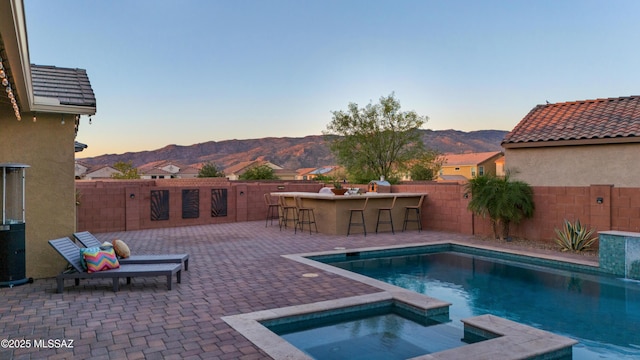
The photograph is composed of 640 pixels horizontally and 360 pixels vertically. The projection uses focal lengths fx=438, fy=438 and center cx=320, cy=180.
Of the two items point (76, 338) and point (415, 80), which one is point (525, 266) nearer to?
point (76, 338)

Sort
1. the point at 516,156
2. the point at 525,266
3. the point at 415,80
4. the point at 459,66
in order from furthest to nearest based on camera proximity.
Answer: the point at 415,80 < the point at 459,66 < the point at 516,156 < the point at 525,266

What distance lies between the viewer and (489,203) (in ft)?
35.0

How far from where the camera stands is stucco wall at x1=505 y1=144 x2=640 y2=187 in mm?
10555

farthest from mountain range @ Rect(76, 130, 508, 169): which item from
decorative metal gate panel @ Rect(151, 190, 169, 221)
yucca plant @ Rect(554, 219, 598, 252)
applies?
yucca plant @ Rect(554, 219, 598, 252)

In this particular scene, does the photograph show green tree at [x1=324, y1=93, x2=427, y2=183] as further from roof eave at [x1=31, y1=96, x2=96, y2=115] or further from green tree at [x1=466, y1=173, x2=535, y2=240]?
roof eave at [x1=31, y1=96, x2=96, y2=115]

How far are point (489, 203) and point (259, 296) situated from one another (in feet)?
23.0

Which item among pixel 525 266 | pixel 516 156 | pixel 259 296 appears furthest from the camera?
pixel 516 156

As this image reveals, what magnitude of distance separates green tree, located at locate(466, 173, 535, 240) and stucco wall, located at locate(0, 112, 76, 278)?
8834 millimetres

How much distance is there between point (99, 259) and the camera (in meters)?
6.09

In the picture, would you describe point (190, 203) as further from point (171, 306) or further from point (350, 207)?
point (171, 306)

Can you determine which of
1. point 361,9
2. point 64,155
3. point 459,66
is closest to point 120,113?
point 361,9

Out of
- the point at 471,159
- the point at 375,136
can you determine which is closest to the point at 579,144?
the point at 375,136

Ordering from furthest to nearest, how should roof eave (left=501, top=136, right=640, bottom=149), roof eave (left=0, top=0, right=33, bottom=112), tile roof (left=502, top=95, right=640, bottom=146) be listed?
tile roof (left=502, top=95, right=640, bottom=146) → roof eave (left=501, top=136, right=640, bottom=149) → roof eave (left=0, top=0, right=33, bottom=112)

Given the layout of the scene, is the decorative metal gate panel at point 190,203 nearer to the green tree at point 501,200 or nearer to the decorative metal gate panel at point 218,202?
the decorative metal gate panel at point 218,202
